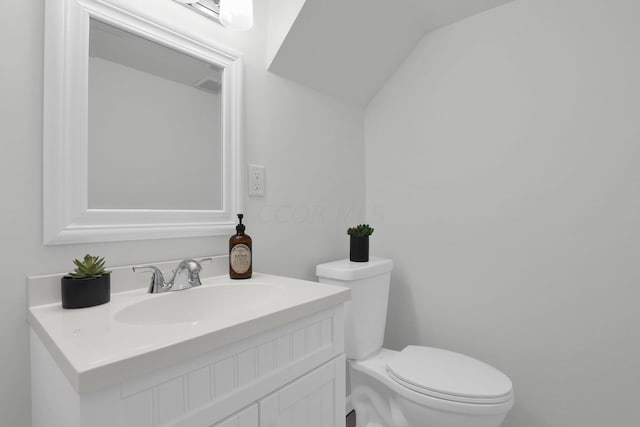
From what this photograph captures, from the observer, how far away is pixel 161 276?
37.4 inches

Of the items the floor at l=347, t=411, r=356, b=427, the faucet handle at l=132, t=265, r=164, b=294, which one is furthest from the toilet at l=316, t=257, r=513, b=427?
the faucet handle at l=132, t=265, r=164, b=294

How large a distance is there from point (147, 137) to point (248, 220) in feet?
1.49

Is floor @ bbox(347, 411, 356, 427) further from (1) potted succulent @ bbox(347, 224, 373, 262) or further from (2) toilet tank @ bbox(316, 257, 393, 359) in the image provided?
(1) potted succulent @ bbox(347, 224, 373, 262)

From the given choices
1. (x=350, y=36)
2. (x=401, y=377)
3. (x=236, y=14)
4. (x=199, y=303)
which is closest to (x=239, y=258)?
(x=199, y=303)

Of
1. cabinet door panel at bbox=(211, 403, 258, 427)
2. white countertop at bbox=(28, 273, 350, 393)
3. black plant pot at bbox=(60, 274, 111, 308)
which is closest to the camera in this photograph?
white countertop at bbox=(28, 273, 350, 393)

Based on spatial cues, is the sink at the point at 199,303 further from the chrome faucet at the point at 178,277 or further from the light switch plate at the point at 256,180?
the light switch plate at the point at 256,180

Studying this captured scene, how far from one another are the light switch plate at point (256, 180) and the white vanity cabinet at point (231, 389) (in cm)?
60

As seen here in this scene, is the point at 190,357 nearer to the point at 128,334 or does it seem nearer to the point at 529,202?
the point at 128,334

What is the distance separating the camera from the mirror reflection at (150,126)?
0.91m

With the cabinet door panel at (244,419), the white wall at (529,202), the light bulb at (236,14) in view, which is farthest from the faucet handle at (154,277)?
the white wall at (529,202)

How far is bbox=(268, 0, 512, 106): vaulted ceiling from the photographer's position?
1.31 m

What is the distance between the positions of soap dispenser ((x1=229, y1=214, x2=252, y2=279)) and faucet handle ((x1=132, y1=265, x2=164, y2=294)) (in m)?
0.23

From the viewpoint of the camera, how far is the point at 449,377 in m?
1.15

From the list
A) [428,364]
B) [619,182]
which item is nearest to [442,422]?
[428,364]
